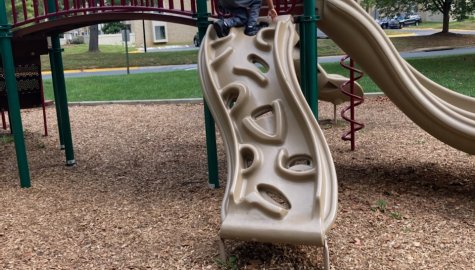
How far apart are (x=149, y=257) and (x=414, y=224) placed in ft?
6.80

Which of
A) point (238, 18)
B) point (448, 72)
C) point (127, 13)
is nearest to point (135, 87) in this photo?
point (448, 72)

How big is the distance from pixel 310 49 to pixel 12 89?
3131 mm

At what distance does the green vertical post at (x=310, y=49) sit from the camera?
4.30 m

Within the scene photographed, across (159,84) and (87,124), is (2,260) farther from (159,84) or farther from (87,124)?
(159,84)

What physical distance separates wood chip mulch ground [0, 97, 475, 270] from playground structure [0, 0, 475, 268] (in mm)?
415

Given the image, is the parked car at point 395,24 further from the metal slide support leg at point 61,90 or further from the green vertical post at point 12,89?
the green vertical post at point 12,89

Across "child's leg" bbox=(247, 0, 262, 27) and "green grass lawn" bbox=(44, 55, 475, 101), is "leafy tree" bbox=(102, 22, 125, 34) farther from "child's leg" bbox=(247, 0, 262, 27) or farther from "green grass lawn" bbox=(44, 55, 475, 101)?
"child's leg" bbox=(247, 0, 262, 27)

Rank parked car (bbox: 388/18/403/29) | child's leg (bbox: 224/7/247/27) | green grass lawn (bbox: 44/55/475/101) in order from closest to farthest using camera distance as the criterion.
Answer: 1. child's leg (bbox: 224/7/247/27)
2. green grass lawn (bbox: 44/55/475/101)
3. parked car (bbox: 388/18/403/29)

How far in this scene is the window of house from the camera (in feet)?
134

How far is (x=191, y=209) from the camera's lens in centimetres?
463

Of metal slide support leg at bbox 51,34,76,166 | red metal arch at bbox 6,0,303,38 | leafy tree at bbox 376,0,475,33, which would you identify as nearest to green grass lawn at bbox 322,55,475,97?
red metal arch at bbox 6,0,303,38

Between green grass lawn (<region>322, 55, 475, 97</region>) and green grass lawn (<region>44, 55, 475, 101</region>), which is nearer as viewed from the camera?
green grass lawn (<region>322, 55, 475, 97</region>)

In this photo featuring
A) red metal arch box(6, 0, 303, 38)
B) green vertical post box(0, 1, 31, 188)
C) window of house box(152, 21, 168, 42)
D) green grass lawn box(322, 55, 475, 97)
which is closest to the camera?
red metal arch box(6, 0, 303, 38)

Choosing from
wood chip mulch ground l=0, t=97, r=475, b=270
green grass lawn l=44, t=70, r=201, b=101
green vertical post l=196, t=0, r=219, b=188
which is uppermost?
green vertical post l=196, t=0, r=219, b=188
